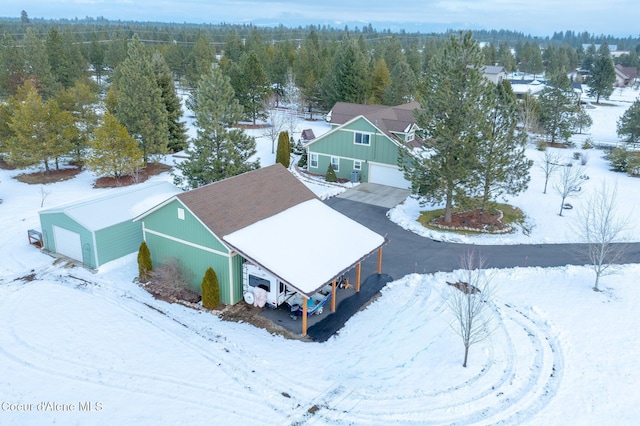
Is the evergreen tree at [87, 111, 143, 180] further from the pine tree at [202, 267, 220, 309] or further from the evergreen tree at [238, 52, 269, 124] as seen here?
the evergreen tree at [238, 52, 269, 124]

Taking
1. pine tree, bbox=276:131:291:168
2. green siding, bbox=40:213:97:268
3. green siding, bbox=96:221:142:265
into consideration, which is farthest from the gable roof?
green siding, bbox=40:213:97:268

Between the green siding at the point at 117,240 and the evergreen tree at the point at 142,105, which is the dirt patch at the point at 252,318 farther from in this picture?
the evergreen tree at the point at 142,105

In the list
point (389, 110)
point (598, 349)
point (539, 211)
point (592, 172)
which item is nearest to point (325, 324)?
point (598, 349)

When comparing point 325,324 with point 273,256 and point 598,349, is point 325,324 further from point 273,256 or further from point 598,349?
point 598,349

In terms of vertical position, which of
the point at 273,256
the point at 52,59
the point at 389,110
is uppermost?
the point at 52,59

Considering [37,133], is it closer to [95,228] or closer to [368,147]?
[95,228]

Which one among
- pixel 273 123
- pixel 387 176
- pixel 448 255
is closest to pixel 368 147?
pixel 387 176
